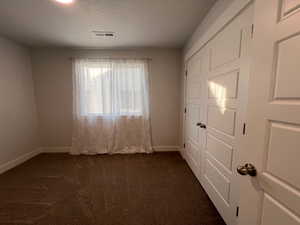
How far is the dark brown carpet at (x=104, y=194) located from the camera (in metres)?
1.69

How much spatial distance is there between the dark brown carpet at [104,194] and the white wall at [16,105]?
0.39 meters

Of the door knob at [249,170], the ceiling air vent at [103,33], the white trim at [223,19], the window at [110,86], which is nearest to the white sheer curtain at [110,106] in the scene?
the window at [110,86]

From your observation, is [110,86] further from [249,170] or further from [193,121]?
[249,170]

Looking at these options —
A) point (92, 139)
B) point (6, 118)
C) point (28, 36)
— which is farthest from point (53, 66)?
point (92, 139)

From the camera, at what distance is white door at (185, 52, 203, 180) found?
2341mm

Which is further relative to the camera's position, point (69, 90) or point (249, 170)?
point (69, 90)

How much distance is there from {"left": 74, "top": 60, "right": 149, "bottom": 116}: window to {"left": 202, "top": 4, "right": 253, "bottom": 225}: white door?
5.75ft

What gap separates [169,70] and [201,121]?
1725 mm

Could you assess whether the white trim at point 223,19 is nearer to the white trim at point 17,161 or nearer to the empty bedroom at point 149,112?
the empty bedroom at point 149,112

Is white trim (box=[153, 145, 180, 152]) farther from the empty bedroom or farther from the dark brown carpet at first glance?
the dark brown carpet

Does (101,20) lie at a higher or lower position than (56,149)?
higher

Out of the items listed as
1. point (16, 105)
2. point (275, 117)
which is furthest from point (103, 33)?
point (275, 117)

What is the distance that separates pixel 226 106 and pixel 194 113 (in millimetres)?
1047

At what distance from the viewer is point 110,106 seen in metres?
3.48
